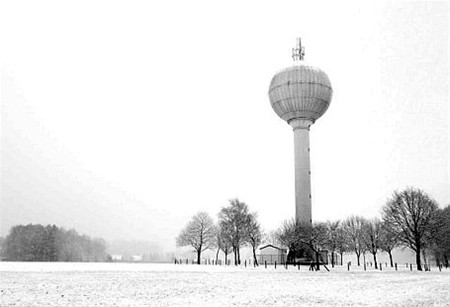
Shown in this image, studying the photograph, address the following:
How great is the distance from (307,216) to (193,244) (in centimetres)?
2161

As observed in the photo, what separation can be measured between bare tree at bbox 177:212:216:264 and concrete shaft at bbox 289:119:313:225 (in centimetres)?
1697

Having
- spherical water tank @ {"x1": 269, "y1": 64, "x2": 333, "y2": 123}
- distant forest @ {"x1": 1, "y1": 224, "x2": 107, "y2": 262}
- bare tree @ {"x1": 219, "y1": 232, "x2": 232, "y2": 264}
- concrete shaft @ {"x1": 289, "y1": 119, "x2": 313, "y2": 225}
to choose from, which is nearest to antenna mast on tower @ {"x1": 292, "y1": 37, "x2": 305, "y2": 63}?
spherical water tank @ {"x1": 269, "y1": 64, "x2": 333, "y2": 123}

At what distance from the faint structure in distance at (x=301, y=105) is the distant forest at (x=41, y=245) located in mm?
53077

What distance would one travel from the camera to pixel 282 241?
72.2 m

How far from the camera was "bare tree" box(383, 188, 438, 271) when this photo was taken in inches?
2226

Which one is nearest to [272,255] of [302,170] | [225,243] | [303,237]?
[225,243]

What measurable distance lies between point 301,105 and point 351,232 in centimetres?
2842

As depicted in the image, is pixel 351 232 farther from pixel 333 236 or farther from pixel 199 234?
pixel 199 234

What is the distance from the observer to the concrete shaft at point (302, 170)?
78938 millimetres

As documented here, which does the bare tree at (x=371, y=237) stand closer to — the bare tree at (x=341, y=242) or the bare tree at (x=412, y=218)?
the bare tree at (x=341, y=242)

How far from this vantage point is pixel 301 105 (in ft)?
263

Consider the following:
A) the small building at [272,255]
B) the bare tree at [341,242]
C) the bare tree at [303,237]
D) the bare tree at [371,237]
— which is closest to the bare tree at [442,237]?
the bare tree at [371,237]

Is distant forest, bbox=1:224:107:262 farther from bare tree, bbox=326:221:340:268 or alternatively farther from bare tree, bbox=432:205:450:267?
bare tree, bbox=432:205:450:267

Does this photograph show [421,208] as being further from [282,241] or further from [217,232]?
[217,232]
